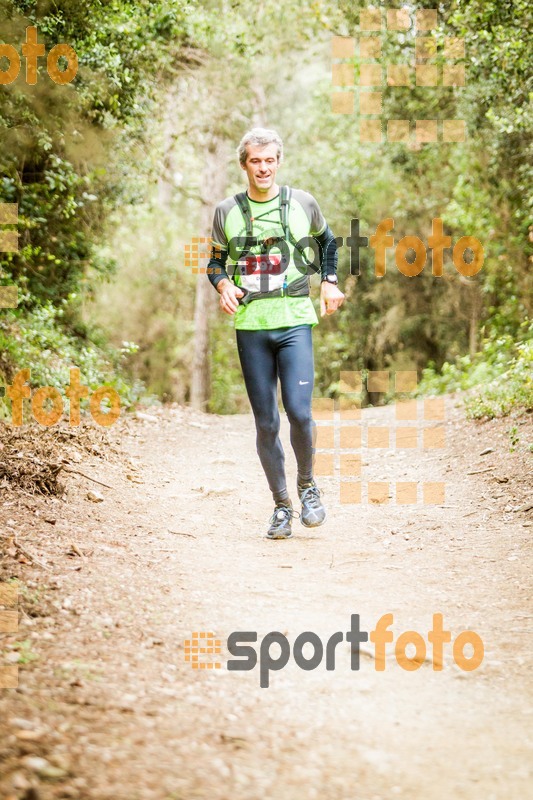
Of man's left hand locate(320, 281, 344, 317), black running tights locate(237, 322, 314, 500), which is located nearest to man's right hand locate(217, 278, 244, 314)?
black running tights locate(237, 322, 314, 500)

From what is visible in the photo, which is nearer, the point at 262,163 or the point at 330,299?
the point at 262,163

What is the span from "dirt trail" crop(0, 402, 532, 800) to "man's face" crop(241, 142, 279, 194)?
2.20 meters

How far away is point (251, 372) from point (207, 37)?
8.90 metres

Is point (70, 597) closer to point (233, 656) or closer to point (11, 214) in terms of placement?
point (233, 656)

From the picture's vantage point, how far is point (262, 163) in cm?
464

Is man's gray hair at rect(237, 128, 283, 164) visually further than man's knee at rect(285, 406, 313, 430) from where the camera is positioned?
No

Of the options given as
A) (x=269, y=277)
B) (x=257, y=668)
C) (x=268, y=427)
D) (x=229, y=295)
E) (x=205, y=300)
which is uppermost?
(x=205, y=300)

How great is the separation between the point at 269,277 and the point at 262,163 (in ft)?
2.16

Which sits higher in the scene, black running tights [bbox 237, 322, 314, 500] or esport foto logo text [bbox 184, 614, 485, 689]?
black running tights [bbox 237, 322, 314, 500]

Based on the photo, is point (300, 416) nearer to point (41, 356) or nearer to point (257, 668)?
point (257, 668)

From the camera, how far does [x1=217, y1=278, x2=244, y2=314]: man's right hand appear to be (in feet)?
15.3

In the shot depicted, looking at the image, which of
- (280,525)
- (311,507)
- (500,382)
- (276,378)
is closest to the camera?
(276,378)

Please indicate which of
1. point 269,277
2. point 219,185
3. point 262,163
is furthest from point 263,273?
point 219,185

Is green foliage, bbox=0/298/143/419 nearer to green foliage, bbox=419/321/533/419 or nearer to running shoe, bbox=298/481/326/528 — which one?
running shoe, bbox=298/481/326/528
